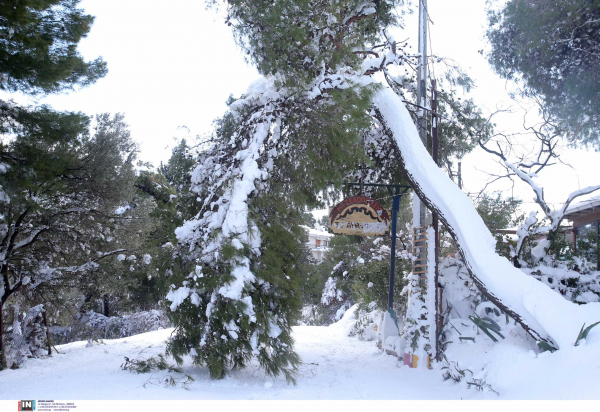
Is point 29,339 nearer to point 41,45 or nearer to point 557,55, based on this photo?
point 41,45

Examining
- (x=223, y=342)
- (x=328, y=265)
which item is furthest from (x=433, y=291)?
(x=328, y=265)

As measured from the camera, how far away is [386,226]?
26.3 feet

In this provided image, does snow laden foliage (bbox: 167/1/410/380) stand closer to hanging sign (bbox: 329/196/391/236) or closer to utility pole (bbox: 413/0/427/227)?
utility pole (bbox: 413/0/427/227)

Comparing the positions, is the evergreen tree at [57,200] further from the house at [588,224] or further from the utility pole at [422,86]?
the house at [588,224]

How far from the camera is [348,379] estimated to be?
20.5ft

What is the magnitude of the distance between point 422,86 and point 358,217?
264cm

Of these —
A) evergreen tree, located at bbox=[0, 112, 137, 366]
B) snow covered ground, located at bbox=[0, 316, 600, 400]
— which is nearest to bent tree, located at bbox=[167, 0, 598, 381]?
snow covered ground, located at bbox=[0, 316, 600, 400]

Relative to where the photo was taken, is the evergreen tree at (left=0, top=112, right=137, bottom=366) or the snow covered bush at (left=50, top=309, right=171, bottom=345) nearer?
the evergreen tree at (left=0, top=112, right=137, bottom=366)

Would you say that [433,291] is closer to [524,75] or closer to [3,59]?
[524,75]

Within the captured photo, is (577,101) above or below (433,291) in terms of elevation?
above

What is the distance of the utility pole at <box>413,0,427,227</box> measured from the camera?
24.5 ft

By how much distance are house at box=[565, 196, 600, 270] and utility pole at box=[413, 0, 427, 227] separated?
2498mm

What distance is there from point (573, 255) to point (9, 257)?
9.85m

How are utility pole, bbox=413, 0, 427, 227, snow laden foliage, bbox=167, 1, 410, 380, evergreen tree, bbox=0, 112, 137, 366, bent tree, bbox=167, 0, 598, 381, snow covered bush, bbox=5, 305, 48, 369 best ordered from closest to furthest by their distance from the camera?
bent tree, bbox=167, 0, 598, 381 → snow laden foliage, bbox=167, 1, 410, 380 → evergreen tree, bbox=0, 112, 137, 366 → utility pole, bbox=413, 0, 427, 227 → snow covered bush, bbox=5, 305, 48, 369
